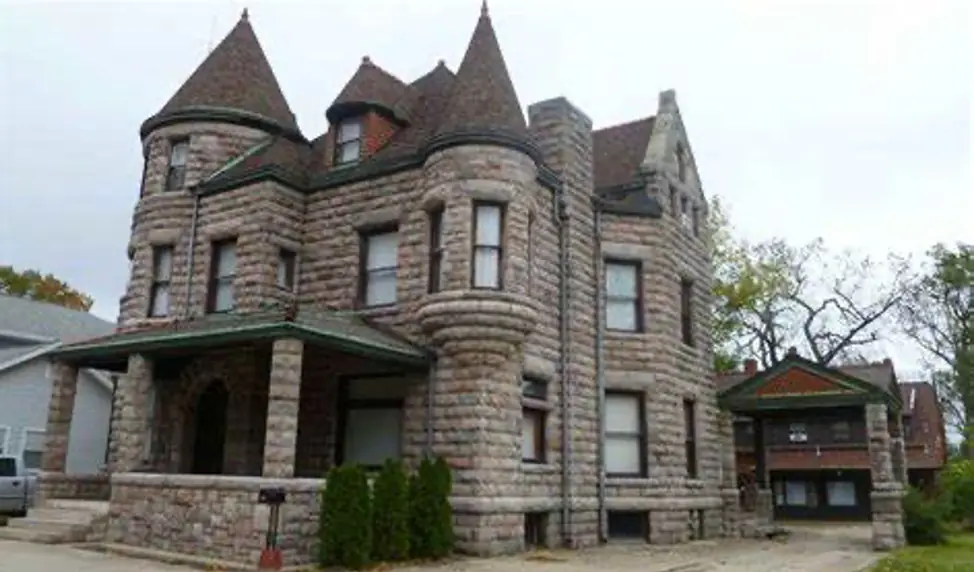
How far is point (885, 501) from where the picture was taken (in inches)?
744

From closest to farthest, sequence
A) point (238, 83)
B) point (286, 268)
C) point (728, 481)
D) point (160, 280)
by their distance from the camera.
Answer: point (286, 268) → point (160, 280) → point (238, 83) → point (728, 481)

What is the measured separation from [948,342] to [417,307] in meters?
37.9

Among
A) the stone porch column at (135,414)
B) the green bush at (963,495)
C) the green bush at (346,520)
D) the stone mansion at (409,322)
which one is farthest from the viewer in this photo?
the green bush at (963,495)

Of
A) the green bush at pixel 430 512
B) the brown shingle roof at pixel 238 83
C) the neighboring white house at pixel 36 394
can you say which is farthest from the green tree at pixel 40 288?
the green bush at pixel 430 512

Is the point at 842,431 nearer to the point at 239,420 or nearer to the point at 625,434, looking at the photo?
the point at 625,434

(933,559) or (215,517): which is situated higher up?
(215,517)

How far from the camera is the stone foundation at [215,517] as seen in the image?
1203 centimetres

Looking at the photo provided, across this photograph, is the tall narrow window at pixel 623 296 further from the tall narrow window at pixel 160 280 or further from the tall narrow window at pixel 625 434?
the tall narrow window at pixel 160 280

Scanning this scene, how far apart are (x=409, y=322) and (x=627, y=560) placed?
571cm

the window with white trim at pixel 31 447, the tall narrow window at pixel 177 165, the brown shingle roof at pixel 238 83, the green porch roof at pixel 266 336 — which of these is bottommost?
the window with white trim at pixel 31 447

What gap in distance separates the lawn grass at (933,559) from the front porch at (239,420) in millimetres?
8200

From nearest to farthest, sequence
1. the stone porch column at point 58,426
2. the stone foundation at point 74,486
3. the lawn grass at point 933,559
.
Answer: the lawn grass at point 933,559 < the stone porch column at point 58,426 < the stone foundation at point 74,486

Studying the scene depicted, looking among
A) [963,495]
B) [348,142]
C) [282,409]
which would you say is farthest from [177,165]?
[963,495]

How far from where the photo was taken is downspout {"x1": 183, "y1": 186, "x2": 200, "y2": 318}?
18.1m
